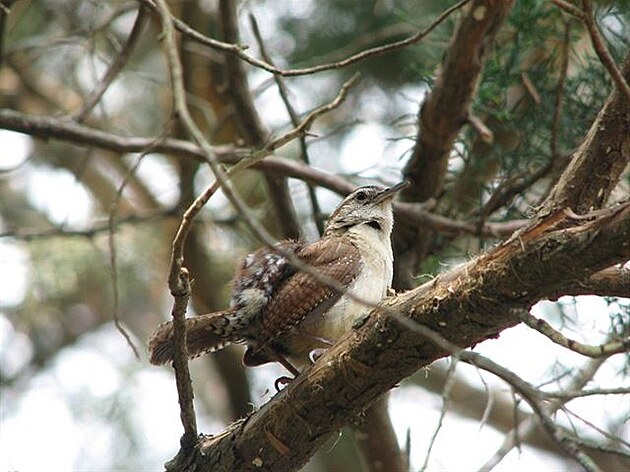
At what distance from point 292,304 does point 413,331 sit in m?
1.24

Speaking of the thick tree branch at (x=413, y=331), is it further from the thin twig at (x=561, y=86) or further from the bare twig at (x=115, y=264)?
the thin twig at (x=561, y=86)

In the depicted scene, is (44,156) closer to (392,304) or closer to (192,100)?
(192,100)

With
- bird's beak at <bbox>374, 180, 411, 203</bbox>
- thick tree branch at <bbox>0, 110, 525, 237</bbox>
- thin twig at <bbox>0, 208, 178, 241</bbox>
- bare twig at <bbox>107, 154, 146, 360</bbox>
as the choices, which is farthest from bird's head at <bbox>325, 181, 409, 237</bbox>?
thin twig at <bbox>0, 208, 178, 241</bbox>

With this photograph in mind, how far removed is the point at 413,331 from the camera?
2.70 m

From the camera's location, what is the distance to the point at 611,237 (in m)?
2.33

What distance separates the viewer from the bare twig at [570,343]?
248 centimetres

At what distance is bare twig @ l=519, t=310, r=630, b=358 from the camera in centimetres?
248

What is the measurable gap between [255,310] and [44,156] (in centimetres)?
447

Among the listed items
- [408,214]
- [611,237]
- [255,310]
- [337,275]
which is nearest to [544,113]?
[408,214]

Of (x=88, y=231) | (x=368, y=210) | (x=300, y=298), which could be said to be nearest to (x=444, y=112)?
(x=368, y=210)

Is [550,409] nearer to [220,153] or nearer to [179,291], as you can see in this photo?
[179,291]

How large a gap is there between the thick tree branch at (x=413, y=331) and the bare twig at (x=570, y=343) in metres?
0.08

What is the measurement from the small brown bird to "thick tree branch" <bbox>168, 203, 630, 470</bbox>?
0.59m

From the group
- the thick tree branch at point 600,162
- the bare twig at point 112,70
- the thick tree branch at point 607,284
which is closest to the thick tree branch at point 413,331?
the thick tree branch at point 607,284
